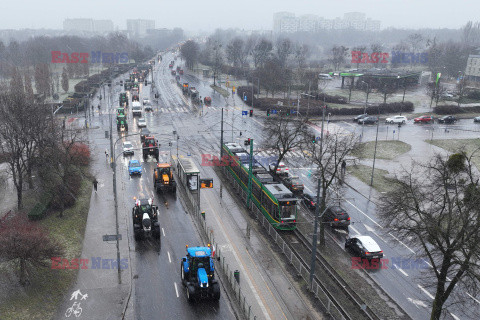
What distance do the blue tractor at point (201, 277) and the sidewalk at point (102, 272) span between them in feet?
12.3

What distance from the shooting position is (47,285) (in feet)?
83.0

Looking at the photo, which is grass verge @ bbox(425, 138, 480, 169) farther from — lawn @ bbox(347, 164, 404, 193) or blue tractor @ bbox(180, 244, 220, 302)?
blue tractor @ bbox(180, 244, 220, 302)

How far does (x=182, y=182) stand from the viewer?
45906mm

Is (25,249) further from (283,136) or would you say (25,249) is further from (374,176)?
(374,176)

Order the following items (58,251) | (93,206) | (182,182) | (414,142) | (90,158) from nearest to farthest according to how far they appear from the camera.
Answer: (58,251) < (93,206) < (182,182) < (90,158) < (414,142)

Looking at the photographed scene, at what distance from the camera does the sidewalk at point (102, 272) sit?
78.3 ft

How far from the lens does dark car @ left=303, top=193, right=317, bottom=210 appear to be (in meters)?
39.3

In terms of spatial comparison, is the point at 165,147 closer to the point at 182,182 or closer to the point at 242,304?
the point at 182,182

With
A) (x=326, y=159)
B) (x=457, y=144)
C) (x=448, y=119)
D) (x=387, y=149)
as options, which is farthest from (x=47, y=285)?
(x=448, y=119)

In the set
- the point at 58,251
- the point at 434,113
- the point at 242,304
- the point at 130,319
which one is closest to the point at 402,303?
the point at 242,304

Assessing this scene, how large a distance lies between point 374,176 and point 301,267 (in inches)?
969

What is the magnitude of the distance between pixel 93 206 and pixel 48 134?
975 centimetres

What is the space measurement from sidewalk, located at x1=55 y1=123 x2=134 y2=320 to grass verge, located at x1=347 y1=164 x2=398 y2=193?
89.5ft

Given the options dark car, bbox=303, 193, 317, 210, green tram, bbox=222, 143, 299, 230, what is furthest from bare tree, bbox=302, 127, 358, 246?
green tram, bbox=222, 143, 299, 230
